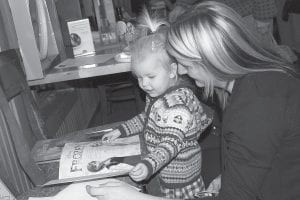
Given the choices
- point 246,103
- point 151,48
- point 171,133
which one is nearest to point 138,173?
point 171,133

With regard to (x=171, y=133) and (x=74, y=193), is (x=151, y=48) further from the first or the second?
(x=74, y=193)

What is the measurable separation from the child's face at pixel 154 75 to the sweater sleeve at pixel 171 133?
5.0 inches

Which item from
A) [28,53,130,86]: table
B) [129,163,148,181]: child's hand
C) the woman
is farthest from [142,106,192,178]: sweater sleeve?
[28,53,130,86]: table

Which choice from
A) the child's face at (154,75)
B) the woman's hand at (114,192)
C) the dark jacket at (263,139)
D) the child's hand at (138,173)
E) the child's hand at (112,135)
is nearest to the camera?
the dark jacket at (263,139)

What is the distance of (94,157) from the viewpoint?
4.56 feet

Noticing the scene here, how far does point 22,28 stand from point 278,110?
1414mm

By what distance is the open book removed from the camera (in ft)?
4.29

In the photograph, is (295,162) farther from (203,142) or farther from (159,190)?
(203,142)

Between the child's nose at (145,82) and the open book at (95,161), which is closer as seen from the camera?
the open book at (95,161)

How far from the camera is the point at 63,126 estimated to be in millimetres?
2920

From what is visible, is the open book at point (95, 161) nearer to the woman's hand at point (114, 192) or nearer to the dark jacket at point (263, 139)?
the woman's hand at point (114, 192)

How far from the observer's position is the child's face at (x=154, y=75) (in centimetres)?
164

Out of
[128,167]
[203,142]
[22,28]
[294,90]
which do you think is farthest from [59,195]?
[203,142]

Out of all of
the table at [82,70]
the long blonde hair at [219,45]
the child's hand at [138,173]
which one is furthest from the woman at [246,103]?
the table at [82,70]
